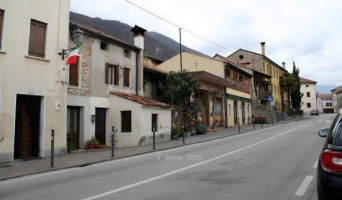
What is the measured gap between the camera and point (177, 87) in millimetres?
19625

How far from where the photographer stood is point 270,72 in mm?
49844

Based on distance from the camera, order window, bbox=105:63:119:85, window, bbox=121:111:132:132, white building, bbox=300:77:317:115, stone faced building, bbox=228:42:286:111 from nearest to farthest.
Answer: window, bbox=121:111:132:132 → window, bbox=105:63:119:85 → stone faced building, bbox=228:42:286:111 → white building, bbox=300:77:317:115

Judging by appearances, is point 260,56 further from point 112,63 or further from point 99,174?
point 99,174

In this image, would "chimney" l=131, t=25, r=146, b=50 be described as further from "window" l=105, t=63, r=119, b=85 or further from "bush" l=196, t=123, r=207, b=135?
"bush" l=196, t=123, r=207, b=135

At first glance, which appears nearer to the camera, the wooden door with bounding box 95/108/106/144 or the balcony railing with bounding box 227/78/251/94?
the wooden door with bounding box 95/108/106/144

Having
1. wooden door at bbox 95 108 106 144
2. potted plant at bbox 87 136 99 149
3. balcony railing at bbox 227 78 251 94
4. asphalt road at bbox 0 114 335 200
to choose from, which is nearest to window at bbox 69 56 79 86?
wooden door at bbox 95 108 106 144

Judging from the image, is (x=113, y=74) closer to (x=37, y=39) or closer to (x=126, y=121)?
(x=126, y=121)

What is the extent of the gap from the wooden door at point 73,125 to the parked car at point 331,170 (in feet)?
39.9

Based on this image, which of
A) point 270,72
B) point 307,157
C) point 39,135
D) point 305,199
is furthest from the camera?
point 270,72

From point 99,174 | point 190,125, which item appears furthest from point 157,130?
point 99,174

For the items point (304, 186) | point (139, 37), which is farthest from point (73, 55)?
point (304, 186)

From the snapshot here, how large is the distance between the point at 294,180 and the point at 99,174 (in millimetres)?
5006

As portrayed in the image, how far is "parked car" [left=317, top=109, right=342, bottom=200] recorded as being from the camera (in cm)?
340

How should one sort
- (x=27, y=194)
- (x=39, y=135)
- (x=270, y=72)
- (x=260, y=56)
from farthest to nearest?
(x=270, y=72)
(x=260, y=56)
(x=39, y=135)
(x=27, y=194)
